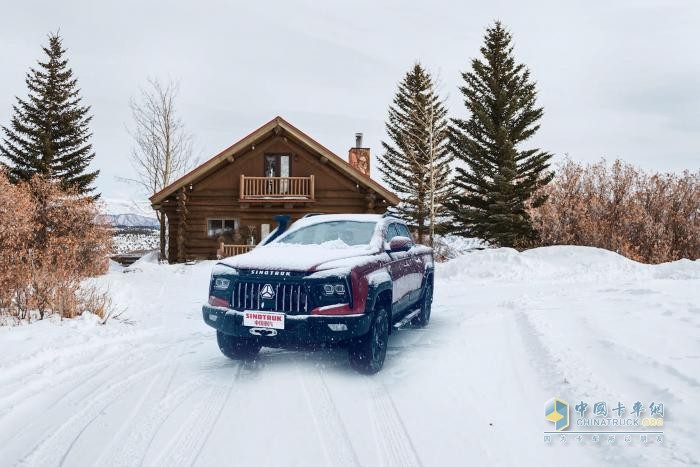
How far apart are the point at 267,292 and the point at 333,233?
170cm

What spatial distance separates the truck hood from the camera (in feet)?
15.9

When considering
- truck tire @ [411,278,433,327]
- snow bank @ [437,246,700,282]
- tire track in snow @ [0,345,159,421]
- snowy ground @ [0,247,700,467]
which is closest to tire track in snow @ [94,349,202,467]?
snowy ground @ [0,247,700,467]

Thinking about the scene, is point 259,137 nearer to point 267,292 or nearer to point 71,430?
point 267,292

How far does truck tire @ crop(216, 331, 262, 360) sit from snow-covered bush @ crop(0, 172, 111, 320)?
10.6 ft

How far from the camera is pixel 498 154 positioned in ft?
92.1

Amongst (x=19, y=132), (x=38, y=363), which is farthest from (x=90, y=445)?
(x=19, y=132)

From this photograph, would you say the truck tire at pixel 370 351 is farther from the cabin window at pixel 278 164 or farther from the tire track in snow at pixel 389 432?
the cabin window at pixel 278 164

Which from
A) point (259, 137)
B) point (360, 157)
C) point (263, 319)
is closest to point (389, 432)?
point (263, 319)

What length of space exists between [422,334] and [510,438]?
3412 millimetres

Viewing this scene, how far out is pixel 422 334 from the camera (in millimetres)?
6969

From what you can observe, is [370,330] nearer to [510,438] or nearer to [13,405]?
[510,438]

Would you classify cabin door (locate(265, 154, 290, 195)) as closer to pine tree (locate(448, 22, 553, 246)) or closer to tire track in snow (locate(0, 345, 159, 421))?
pine tree (locate(448, 22, 553, 246))

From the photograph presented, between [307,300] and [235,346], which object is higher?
[307,300]

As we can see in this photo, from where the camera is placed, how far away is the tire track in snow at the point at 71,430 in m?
3.26
